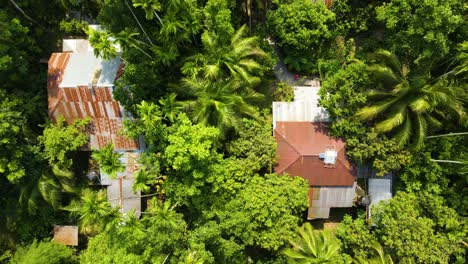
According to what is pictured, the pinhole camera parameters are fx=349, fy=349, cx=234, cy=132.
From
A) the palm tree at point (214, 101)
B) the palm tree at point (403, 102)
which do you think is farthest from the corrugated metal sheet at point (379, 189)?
the palm tree at point (214, 101)

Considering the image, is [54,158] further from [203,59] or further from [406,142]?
[406,142]

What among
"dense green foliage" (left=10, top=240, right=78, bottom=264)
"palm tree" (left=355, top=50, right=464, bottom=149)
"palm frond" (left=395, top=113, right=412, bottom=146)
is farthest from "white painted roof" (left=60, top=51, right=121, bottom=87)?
"palm frond" (left=395, top=113, right=412, bottom=146)

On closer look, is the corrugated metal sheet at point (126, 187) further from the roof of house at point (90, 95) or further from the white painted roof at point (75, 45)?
the white painted roof at point (75, 45)

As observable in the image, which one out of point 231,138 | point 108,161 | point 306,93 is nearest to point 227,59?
point 231,138

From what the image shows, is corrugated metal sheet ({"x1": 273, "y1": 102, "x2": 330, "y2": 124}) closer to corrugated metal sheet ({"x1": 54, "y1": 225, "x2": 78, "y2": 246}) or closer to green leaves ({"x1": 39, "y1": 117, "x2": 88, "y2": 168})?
green leaves ({"x1": 39, "y1": 117, "x2": 88, "y2": 168})

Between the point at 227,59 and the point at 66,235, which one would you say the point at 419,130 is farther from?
the point at 66,235

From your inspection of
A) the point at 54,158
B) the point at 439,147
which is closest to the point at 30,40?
the point at 54,158
